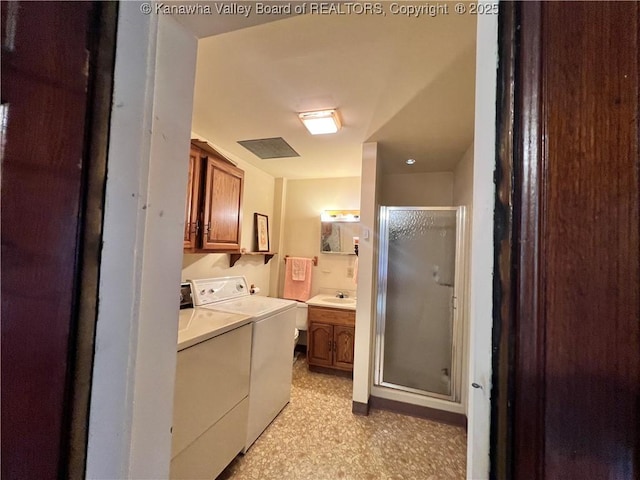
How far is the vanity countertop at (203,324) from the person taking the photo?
1259 mm

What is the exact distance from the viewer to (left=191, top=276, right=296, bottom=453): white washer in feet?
5.67

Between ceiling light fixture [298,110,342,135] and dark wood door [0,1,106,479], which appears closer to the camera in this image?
dark wood door [0,1,106,479]

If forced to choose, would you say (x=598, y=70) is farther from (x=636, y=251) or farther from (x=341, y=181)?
(x=341, y=181)

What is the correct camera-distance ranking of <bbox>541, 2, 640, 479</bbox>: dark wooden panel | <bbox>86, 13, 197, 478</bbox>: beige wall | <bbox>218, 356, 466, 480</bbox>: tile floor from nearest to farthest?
<bbox>541, 2, 640, 479</bbox>: dark wooden panel → <bbox>86, 13, 197, 478</bbox>: beige wall → <bbox>218, 356, 466, 480</bbox>: tile floor

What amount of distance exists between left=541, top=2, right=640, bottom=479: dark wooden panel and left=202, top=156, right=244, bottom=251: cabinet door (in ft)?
5.93

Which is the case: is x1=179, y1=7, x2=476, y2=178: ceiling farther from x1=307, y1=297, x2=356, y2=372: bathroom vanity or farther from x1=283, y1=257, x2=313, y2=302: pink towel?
x1=307, y1=297, x2=356, y2=372: bathroom vanity

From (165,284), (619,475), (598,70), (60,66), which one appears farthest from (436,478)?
(60,66)

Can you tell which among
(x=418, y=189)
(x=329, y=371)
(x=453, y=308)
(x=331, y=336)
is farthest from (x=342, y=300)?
(x=418, y=189)

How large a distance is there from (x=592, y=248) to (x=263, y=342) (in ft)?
5.92

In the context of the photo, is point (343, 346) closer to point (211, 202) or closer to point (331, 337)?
point (331, 337)

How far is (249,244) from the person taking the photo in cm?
287

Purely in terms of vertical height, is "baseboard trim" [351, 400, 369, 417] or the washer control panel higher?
the washer control panel

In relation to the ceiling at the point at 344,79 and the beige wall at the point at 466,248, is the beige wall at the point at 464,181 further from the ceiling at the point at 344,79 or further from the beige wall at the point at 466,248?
the ceiling at the point at 344,79

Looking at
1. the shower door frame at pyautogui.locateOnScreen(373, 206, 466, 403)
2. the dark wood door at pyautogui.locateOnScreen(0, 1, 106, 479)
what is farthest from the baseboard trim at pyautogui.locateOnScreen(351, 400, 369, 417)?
the dark wood door at pyautogui.locateOnScreen(0, 1, 106, 479)
